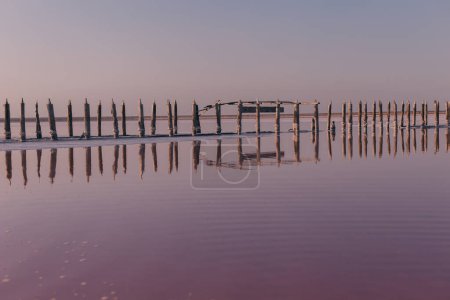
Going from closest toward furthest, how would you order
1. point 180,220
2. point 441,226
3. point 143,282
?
point 143,282, point 441,226, point 180,220

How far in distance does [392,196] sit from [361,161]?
8.26 m

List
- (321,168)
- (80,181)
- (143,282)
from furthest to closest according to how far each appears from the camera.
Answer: (321,168) → (80,181) → (143,282)

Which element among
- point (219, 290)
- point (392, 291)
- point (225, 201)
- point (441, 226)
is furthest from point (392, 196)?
point (219, 290)

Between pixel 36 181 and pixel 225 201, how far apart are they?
661cm

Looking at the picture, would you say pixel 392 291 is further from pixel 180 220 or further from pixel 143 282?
pixel 180 220

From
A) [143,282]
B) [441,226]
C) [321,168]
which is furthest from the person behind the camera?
[321,168]

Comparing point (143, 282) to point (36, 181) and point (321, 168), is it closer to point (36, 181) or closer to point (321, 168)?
point (36, 181)

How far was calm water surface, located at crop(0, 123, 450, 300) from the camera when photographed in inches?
205

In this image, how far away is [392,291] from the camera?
16.3 feet

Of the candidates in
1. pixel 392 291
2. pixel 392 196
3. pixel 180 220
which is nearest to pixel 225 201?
pixel 180 220

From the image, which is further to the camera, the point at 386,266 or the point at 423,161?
the point at 423,161

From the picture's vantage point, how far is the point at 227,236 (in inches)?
289

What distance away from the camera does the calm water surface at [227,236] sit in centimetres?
522

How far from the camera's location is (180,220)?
8.59m
